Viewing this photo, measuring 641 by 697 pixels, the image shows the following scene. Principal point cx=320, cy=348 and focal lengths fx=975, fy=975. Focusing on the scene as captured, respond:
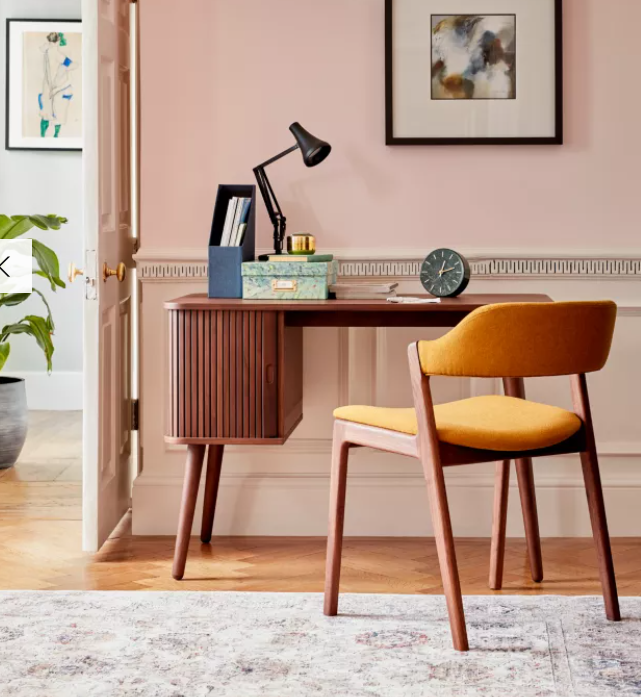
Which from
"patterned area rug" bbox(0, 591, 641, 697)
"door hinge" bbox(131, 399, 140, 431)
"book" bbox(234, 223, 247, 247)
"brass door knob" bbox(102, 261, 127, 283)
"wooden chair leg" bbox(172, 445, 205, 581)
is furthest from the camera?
"door hinge" bbox(131, 399, 140, 431)

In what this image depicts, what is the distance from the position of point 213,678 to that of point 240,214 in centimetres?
136

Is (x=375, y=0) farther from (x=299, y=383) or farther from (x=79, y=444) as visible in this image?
(x=79, y=444)

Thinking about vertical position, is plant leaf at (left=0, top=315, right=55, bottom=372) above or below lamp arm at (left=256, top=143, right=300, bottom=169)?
below

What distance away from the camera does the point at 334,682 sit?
2.00 m

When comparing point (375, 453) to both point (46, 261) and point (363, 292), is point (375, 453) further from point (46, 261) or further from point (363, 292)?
point (46, 261)

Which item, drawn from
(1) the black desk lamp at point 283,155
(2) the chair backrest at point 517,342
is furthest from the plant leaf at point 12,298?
(2) the chair backrest at point 517,342

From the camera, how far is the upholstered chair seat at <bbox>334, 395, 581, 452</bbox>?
2.17 metres


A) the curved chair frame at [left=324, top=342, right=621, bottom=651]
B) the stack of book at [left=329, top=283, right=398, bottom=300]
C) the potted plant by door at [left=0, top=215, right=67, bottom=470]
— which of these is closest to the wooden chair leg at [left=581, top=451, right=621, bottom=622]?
the curved chair frame at [left=324, top=342, right=621, bottom=651]

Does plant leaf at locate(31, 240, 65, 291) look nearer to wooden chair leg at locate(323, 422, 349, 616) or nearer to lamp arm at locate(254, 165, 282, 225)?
lamp arm at locate(254, 165, 282, 225)

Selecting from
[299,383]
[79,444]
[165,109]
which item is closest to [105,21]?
[165,109]

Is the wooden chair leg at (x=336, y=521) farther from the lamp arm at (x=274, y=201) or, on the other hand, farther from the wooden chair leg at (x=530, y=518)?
the lamp arm at (x=274, y=201)

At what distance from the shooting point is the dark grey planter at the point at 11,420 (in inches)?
164

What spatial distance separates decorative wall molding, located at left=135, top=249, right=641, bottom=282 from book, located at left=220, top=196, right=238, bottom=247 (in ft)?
1.04

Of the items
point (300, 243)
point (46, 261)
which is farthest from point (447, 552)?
point (46, 261)
